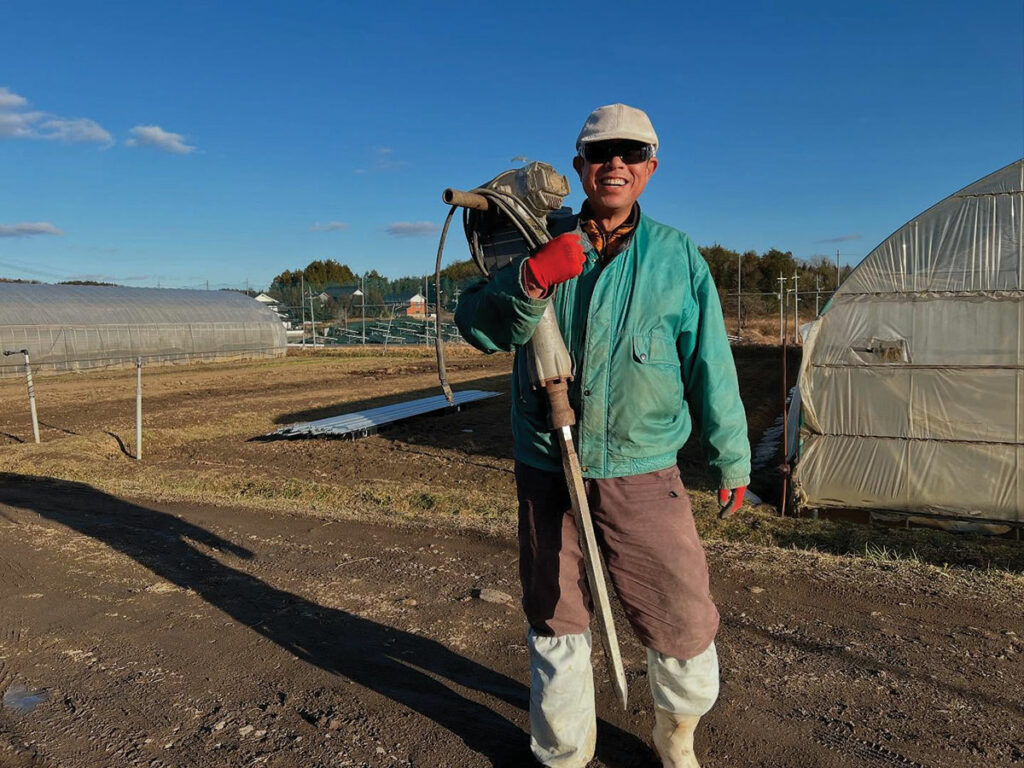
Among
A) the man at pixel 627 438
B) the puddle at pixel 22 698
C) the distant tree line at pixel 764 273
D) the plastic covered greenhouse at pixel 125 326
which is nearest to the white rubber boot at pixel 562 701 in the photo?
the man at pixel 627 438

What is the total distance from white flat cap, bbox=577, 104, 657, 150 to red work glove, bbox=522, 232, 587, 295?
377mm

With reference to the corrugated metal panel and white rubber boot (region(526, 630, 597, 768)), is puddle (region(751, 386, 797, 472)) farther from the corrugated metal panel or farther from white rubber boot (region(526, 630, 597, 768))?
white rubber boot (region(526, 630, 597, 768))

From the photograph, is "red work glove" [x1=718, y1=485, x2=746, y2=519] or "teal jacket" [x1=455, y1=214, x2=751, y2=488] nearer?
"teal jacket" [x1=455, y1=214, x2=751, y2=488]

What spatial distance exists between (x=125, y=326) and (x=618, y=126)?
102 ft

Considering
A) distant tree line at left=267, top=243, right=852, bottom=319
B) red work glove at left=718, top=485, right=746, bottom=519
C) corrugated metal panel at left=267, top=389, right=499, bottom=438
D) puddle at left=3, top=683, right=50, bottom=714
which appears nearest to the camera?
red work glove at left=718, top=485, right=746, bottom=519

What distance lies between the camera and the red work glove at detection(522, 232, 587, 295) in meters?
2.15

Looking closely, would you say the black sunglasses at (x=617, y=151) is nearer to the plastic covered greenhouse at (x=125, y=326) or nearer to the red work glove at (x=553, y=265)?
the red work glove at (x=553, y=265)

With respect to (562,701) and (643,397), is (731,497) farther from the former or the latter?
(562,701)

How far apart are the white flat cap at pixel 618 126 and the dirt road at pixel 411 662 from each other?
6.86 feet

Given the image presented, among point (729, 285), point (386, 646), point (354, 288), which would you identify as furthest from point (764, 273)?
point (386, 646)

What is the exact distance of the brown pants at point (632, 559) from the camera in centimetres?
239

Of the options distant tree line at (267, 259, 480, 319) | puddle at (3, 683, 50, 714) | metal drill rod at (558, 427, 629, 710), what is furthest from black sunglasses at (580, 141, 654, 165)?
distant tree line at (267, 259, 480, 319)

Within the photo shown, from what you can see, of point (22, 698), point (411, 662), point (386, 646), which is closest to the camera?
point (22, 698)

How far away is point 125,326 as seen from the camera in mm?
29219
